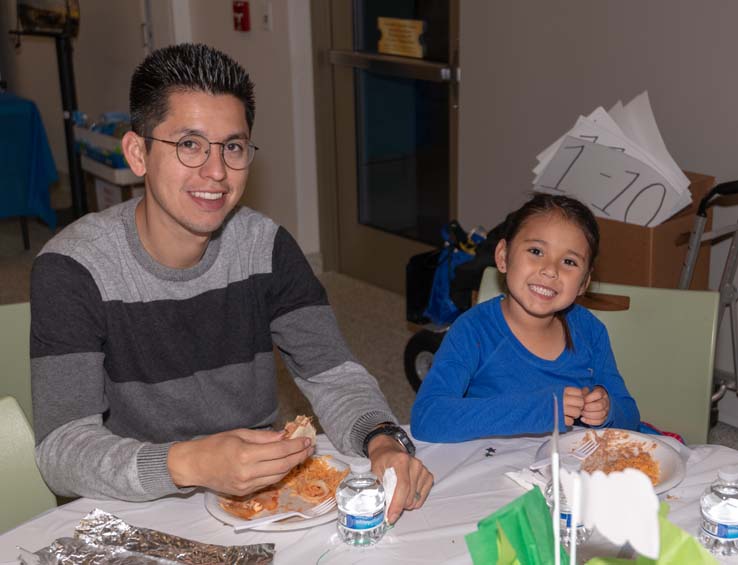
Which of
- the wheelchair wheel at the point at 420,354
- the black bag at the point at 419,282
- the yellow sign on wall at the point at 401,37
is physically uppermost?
the yellow sign on wall at the point at 401,37

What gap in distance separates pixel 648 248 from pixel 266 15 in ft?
8.39

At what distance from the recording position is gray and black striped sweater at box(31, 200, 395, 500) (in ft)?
4.76

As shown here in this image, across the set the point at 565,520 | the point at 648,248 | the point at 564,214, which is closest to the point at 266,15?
the point at 648,248

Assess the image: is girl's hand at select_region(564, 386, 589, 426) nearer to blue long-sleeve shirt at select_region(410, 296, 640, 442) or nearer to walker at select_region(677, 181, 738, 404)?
blue long-sleeve shirt at select_region(410, 296, 640, 442)

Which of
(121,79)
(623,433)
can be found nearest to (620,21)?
(623,433)

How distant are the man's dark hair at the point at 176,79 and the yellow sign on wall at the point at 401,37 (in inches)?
104

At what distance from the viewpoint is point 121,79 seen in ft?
19.3

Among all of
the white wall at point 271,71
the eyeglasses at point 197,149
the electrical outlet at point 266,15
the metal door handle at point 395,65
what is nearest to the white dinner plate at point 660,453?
the eyeglasses at point 197,149

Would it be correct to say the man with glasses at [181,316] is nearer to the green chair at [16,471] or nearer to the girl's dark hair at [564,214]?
the green chair at [16,471]

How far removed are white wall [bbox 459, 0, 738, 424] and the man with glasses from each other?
1.81 m

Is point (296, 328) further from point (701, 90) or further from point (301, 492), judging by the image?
point (701, 90)

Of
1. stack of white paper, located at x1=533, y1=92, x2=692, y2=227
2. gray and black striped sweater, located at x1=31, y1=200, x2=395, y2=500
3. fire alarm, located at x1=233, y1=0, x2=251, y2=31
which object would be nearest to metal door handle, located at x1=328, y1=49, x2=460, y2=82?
fire alarm, located at x1=233, y1=0, x2=251, y2=31

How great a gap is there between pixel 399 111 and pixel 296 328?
2871 mm

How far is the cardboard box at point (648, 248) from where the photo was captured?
2.89m
